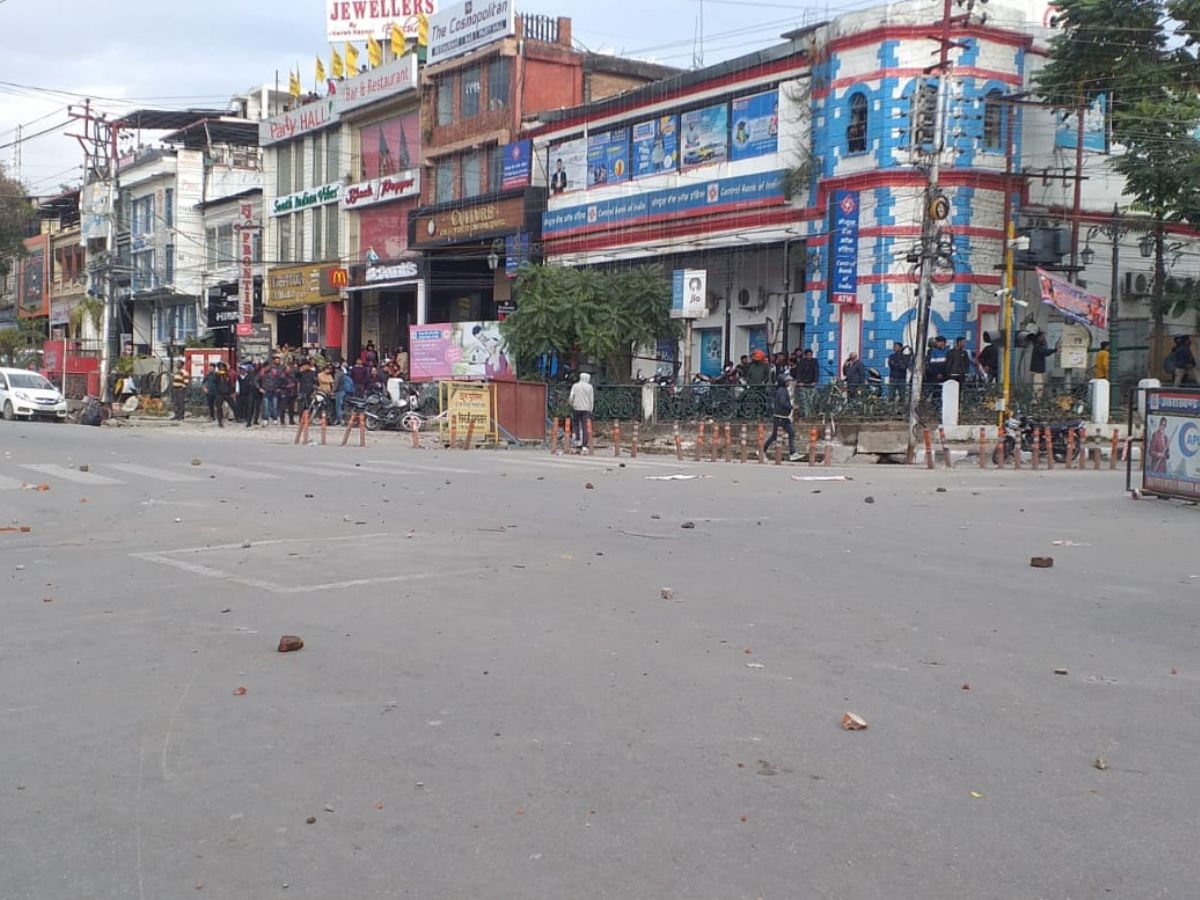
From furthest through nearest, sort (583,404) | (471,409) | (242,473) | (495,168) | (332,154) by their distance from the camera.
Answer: (332,154) → (495,168) → (471,409) → (583,404) → (242,473)

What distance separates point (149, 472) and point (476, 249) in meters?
26.1

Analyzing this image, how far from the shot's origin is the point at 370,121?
4994cm

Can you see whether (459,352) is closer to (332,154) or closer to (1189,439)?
(332,154)

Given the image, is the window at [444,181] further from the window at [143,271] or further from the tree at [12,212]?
the tree at [12,212]

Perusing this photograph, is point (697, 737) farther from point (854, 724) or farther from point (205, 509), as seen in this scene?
point (205, 509)

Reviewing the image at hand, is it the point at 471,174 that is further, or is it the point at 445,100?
the point at 445,100

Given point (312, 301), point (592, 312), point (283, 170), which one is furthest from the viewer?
point (283, 170)

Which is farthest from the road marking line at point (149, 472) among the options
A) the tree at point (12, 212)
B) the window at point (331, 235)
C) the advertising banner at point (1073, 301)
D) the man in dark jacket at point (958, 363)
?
the tree at point (12, 212)

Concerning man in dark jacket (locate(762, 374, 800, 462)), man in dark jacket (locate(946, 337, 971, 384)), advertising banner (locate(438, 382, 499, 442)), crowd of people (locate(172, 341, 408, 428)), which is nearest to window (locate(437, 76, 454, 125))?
crowd of people (locate(172, 341, 408, 428))

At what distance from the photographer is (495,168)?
42719mm

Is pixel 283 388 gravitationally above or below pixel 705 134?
below

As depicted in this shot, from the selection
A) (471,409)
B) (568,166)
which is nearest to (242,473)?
(471,409)

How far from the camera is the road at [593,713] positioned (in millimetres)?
4340

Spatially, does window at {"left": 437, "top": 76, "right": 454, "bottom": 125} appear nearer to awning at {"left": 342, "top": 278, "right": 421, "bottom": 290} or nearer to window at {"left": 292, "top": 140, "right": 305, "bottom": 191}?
awning at {"left": 342, "top": 278, "right": 421, "bottom": 290}
